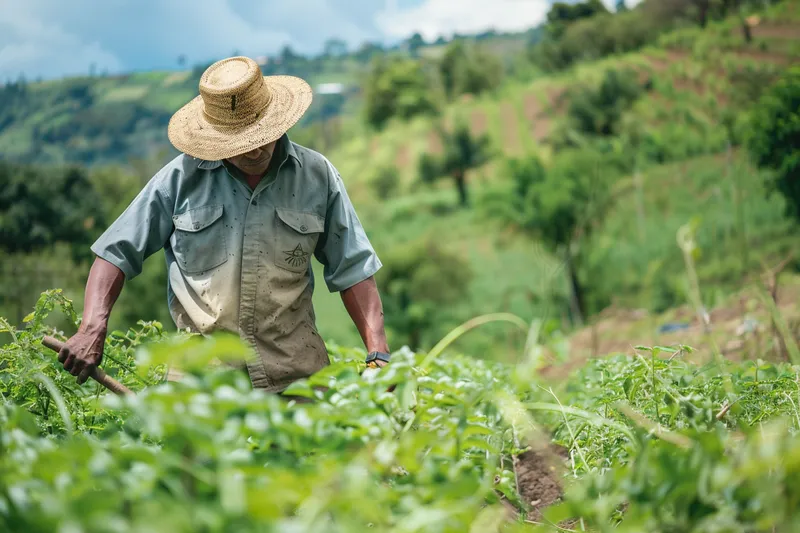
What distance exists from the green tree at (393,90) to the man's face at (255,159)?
63.7 meters

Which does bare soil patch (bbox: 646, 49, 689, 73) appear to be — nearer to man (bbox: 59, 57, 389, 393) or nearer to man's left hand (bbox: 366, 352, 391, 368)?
man (bbox: 59, 57, 389, 393)

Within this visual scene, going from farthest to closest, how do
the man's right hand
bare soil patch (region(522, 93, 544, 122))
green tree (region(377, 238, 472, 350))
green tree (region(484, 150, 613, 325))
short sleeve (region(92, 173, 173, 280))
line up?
bare soil patch (region(522, 93, 544, 122)), green tree (region(484, 150, 613, 325)), green tree (region(377, 238, 472, 350)), short sleeve (region(92, 173, 173, 280)), the man's right hand

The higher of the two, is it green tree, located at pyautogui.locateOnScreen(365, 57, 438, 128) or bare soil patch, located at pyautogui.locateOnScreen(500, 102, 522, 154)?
green tree, located at pyautogui.locateOnScreen(365, 57, 438, 128)

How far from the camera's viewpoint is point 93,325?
307cm

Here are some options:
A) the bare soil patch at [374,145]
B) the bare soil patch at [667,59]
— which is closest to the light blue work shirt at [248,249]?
the bare soil patch at [667,59]

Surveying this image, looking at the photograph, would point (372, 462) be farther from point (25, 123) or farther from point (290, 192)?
point (25, 123)

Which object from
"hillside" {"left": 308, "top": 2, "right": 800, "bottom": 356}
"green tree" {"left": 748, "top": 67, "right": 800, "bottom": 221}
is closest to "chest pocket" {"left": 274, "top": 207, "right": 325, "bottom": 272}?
"hillside" {"left": 308, "top": 2, "right": 800, "bottom": 356}

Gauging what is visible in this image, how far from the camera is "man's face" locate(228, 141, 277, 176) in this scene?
11.8 ft

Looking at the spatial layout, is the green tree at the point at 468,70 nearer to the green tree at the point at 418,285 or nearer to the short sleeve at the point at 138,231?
the green tree at the point at 418,285

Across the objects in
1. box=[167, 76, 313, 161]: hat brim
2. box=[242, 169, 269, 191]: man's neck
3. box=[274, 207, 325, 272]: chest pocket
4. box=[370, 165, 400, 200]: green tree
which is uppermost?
box=[167, 76, 313, 161]: hat brim

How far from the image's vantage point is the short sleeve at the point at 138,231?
3.40 meters

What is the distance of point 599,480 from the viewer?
163 centimetres

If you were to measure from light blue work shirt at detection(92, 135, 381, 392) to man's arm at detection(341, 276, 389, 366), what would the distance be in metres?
0.04

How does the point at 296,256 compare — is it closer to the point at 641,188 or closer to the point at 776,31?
the point at 641,188
